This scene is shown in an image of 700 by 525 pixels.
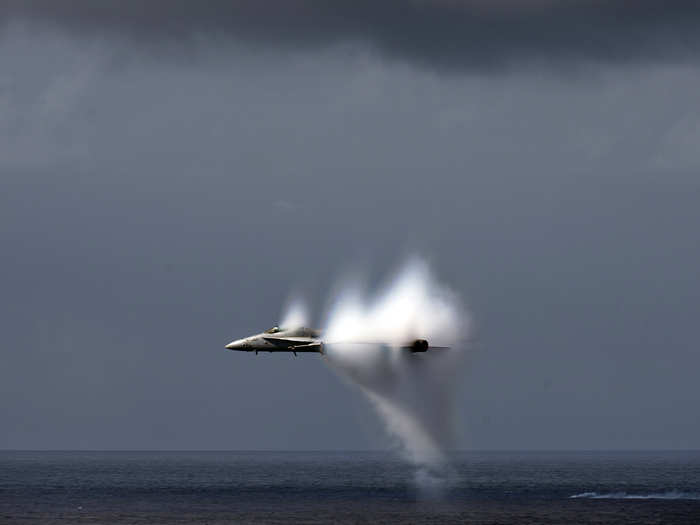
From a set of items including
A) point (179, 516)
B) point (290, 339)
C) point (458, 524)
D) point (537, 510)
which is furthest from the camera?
point (537, 510)

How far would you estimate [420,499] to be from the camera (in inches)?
7702

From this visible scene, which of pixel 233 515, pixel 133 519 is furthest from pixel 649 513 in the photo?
pixel 133 519

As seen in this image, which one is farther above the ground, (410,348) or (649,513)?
(410,348)

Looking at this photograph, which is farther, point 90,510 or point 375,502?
point 375,502

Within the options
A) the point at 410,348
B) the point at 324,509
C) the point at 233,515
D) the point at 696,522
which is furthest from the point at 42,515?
the point at 696,522

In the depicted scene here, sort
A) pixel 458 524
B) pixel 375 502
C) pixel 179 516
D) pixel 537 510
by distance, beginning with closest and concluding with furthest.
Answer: pixel 458 524 < pixel 179 516 < pixel 537 510 < pixel 375 502

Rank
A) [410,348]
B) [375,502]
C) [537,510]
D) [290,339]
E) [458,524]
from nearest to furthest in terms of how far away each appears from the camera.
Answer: [410,348] < [290,339] < [458,524] < [537,510] < [375,502]

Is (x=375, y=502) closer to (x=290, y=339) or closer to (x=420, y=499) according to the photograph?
(x=420, y=499)

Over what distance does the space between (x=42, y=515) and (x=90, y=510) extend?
12.5 meters

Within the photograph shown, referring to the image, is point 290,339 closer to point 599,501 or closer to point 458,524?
point 458,524

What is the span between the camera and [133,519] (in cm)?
14875

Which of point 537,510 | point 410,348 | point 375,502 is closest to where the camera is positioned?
point 410,348

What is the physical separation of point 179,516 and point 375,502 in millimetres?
43699

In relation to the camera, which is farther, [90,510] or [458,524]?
[90,510]
